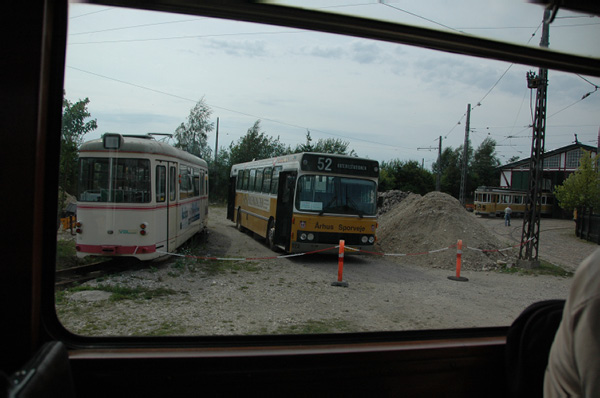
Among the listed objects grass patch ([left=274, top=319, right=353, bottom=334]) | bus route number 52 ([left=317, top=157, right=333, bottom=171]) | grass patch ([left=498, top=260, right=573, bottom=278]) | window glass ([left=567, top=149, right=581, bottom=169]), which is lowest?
grass patch ([left=498, top=260, right=573, bottom=278])

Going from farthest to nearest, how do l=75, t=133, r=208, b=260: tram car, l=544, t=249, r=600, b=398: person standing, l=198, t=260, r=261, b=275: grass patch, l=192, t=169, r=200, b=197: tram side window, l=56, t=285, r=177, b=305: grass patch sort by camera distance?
l=192, t=169, r=200, b=197: tram side window
l=198, t=260, r=261, b=275: grass patch
l=75, t=133, r=208, b=260: tram car
l=56, t=285, r=177, b=305: grass patch
l=544, t=249, r=600, b=398: person standing

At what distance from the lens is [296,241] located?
35.8 feet

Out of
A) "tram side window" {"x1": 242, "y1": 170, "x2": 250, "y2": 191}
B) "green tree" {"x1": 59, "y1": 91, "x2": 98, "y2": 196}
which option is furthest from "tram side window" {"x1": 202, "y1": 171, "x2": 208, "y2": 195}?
"green tree" {"x1": 59, "y1": 91, "x2": 98, "y2": 196}

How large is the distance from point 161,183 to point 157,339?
24.2ft

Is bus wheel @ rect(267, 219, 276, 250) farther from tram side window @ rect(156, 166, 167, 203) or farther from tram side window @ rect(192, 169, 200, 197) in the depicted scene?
tram side window @ rect(156, 166, 167, 203)

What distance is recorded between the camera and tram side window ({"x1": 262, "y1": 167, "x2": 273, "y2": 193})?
13367 mm

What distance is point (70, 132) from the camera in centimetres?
212

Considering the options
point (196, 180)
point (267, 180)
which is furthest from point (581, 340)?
point (267, 180)

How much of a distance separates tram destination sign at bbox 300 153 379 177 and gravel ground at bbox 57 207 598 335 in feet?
8.42

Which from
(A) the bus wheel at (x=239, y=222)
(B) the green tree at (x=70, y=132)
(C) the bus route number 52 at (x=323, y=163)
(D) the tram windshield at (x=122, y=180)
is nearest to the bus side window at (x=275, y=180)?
(C) the bus route number 52 at (x=323, y=163)

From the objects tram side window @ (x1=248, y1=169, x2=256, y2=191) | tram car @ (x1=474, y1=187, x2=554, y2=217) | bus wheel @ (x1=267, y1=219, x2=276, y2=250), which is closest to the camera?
bus wheel @ (x1=267, y1=219, x2=276, y2=250)

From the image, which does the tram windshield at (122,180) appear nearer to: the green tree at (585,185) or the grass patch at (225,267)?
the grass patch at (225,267)

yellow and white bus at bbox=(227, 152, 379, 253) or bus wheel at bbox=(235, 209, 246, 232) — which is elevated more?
yellow and white bus at bbox=(227, 152, 379, 253)

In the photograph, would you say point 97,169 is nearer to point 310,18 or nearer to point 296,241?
point 310,18
